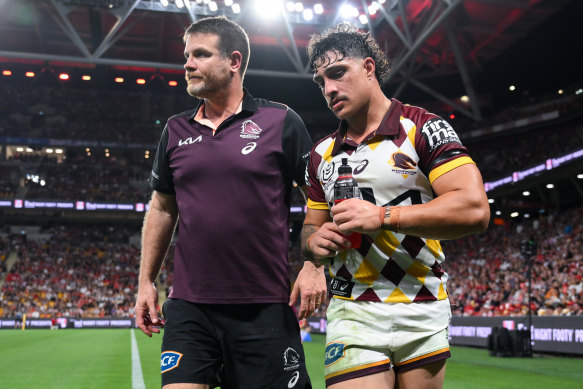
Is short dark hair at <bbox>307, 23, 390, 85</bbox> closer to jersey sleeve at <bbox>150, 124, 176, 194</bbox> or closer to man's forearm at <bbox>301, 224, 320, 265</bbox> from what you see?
man's forearm at <bbox>301, 224, 320, 265</bbox>

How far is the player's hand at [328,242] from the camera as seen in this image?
3053 millimetres

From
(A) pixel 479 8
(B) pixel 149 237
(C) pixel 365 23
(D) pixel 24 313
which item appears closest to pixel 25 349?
(B) pixel 149 237

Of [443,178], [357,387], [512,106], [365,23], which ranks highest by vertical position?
[365,23]

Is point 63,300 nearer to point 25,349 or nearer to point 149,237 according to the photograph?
point 25,349

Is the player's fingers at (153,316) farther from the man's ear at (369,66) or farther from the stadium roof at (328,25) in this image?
the stadium roof at (328,25)

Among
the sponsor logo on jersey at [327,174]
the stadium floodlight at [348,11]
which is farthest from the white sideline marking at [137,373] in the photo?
the stadium floodlight at [348,11]

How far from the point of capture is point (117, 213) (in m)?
45.3

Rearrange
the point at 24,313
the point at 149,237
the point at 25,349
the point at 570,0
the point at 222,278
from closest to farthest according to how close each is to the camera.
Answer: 1. the point at 222,278
2. the point at 149,237
3. the point at 25,349
4. the point at 570,0
5. the point at 24,313

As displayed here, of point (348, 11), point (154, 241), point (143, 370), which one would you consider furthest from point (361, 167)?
point (348, 11)

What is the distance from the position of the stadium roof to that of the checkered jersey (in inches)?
1007

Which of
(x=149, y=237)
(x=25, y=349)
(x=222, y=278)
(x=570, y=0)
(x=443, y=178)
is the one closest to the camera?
(x=443, y=178)

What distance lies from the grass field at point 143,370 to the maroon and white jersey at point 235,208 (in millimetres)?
6990

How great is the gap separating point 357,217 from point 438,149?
0.55 metres

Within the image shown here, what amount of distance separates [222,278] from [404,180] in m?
1.18
